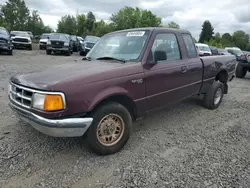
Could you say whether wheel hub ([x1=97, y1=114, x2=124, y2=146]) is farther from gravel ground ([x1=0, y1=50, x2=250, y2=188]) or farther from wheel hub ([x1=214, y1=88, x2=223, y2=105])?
wheel hub ([x1=214, y1=88, x2=223, y2=105])

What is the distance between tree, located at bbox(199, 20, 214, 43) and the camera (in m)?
88.7

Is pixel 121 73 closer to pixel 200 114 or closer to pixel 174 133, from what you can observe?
pixel 174 133

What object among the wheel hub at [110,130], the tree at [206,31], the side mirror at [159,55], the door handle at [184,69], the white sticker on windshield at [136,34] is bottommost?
the wheel hub at [110,130]

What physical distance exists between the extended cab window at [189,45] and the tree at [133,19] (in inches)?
1854

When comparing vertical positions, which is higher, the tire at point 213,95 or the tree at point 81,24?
the tree at point 81,24

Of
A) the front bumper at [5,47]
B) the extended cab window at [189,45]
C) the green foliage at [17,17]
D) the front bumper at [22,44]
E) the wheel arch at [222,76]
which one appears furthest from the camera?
the green foliage at [17,17]

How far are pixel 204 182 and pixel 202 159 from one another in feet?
1.73

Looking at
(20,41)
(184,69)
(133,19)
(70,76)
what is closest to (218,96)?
(184,69)

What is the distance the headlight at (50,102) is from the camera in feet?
8.31

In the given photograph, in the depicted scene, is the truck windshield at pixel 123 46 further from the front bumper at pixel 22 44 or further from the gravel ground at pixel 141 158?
the front bumper at pixel 22 44

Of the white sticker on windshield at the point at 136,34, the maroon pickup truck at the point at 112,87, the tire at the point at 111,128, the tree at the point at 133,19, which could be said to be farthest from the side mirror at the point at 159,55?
the tree at the point at 133,19

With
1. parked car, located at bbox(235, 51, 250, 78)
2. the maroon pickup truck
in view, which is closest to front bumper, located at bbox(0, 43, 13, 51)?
the maroon pickup truck

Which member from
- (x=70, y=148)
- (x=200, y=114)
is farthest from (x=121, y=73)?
(x=200, y=114)

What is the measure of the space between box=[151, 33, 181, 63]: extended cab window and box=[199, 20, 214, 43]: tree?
91.7 m
